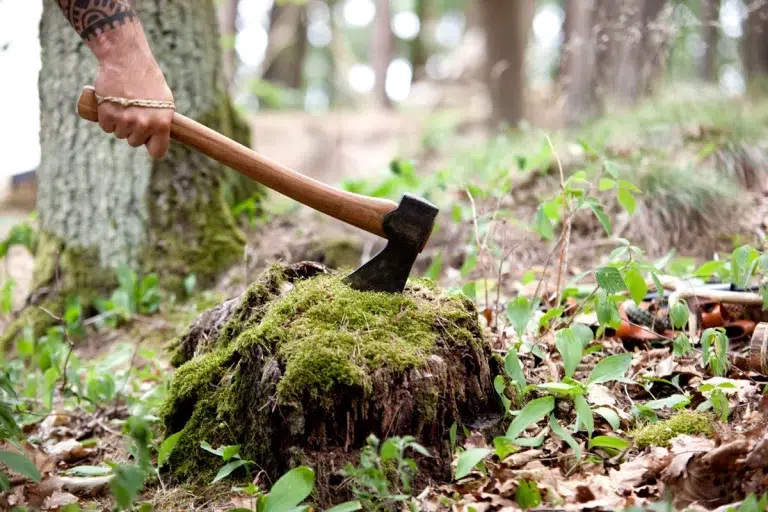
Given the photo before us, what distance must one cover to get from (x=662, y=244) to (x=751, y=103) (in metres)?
2.88

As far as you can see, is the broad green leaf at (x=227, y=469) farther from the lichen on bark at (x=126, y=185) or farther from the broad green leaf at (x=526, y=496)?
the lichen on bark at (x=126, y=185)

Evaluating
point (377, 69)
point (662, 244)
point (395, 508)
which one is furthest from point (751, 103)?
point (377, 69)

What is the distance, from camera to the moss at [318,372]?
6.54 feet

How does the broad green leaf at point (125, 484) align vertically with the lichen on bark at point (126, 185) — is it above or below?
below

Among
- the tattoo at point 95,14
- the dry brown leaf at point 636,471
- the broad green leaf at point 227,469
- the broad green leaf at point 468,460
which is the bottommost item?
the broad green leaf at point 227,469

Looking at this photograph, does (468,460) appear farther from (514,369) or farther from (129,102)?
(129,102)

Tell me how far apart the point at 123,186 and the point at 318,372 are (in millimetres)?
2895

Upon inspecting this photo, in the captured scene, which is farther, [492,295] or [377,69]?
[377,69]

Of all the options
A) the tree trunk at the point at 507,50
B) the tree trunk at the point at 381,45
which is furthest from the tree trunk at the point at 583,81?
the tree trunk at the point at 381,45

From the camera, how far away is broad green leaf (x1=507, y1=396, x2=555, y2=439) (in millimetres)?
1994

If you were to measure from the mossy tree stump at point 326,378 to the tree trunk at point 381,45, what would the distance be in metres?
15.8

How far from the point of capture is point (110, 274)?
172 inches

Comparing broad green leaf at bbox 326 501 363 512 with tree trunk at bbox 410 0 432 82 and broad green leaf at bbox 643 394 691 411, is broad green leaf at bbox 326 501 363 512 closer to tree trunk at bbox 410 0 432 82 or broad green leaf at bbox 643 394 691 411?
broad green leaf at bbox 643 394 691 411

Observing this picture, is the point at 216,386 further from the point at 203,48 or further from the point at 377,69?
the point at 377,69
